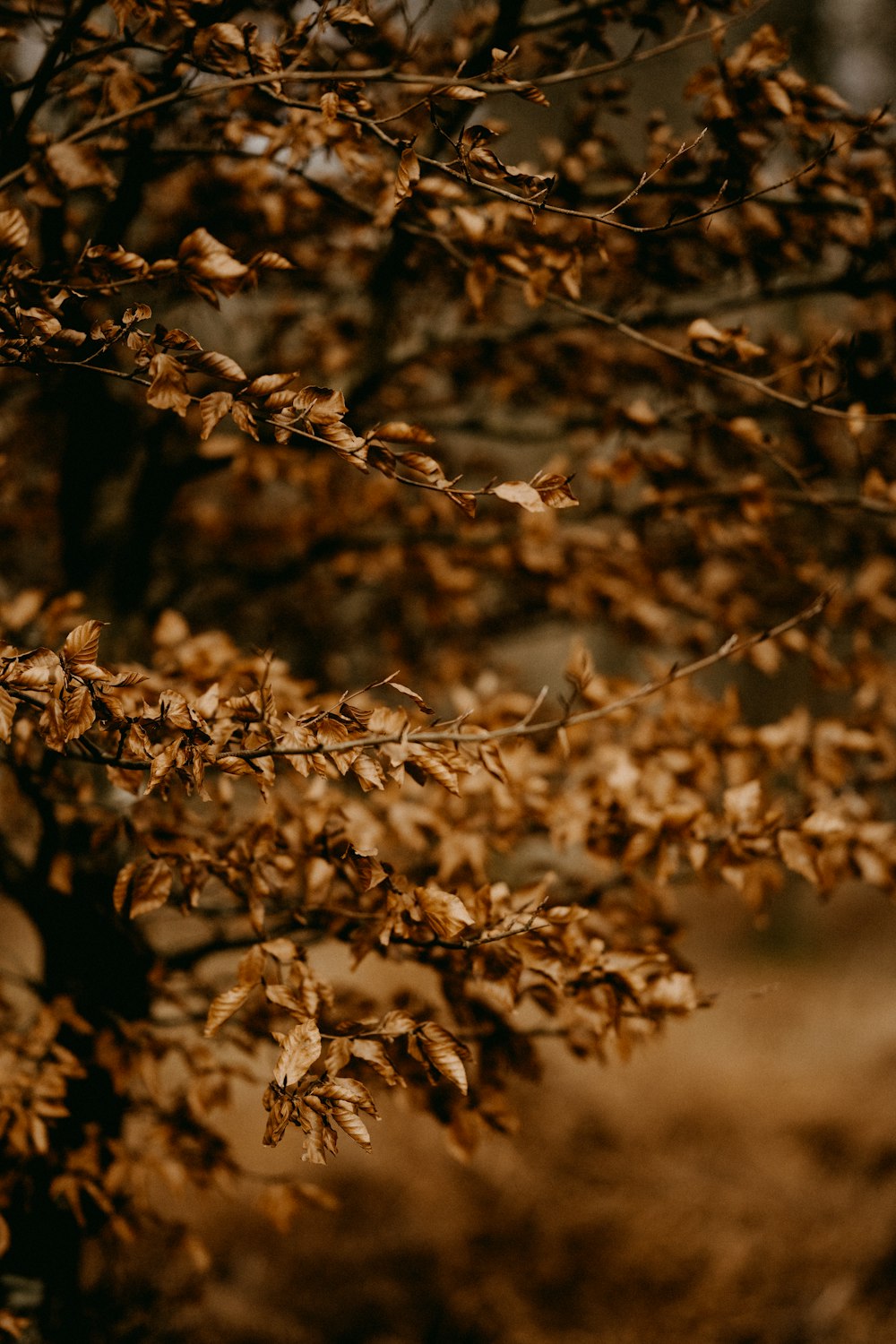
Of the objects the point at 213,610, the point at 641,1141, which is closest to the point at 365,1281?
the point at 641,1141

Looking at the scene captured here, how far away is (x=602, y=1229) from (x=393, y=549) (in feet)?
11.6

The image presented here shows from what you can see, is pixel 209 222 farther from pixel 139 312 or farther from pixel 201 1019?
pixel 201 1019

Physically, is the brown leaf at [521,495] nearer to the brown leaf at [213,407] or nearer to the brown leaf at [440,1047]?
the brown leaf at [213,407]

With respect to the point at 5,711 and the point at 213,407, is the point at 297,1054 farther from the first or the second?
the point at 213,407

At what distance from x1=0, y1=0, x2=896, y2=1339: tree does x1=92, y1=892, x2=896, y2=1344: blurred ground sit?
51.7 inches

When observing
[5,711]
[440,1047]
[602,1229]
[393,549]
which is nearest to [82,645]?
[5,711]

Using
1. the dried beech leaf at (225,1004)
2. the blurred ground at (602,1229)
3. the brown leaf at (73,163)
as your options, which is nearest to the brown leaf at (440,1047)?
the dried beech leaf at (225,1004)

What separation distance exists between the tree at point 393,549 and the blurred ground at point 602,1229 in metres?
1.31

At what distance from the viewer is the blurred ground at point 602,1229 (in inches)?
147

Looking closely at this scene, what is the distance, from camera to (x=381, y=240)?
2375 millimetres

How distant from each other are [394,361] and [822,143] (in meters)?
1.06

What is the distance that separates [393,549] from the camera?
2.61m

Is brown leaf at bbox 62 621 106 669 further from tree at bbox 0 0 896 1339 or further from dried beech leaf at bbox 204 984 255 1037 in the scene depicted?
dried beech leaf at bbox 204 984 255 1037

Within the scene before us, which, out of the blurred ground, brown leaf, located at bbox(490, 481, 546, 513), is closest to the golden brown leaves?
brown leaf, located at bbox(490, 481, 546, 513)
